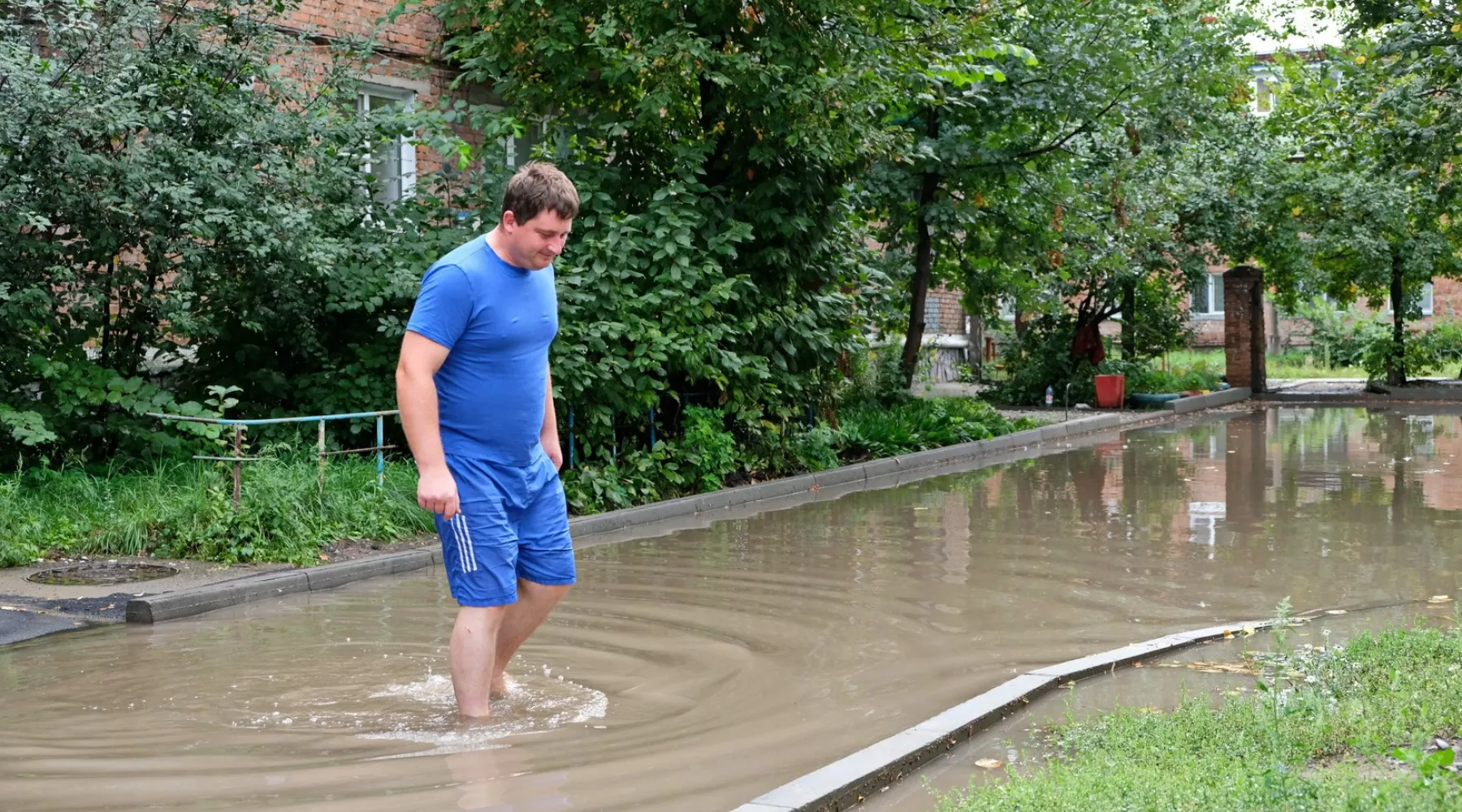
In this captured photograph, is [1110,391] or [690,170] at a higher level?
[690,170]

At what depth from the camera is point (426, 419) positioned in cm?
502

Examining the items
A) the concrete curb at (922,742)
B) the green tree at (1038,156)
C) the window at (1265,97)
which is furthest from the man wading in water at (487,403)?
the window at (1265,97)

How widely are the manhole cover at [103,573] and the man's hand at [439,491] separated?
14.1 feet

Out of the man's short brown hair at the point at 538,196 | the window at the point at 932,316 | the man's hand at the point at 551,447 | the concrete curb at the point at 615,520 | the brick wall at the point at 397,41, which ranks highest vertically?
the brick wall at the point at 397,41

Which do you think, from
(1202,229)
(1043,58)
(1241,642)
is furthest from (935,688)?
(1202,229)

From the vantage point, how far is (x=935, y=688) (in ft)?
20.7

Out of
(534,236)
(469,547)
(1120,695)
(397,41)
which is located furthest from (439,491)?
(397,41)

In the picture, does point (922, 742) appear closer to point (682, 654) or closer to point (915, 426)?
point (682, 654)

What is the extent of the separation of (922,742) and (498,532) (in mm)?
1589

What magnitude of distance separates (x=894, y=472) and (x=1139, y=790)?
12.4 metres

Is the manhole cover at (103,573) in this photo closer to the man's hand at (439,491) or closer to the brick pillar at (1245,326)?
the man's hand at (439,491)

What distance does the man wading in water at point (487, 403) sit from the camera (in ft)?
16.6

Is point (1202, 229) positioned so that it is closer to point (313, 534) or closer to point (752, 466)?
point (752, 466)

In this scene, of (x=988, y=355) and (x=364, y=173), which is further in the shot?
(x=988, y=355)
